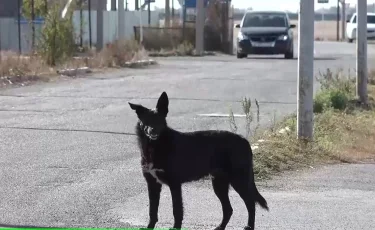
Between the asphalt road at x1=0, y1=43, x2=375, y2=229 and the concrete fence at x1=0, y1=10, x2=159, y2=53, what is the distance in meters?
10.6

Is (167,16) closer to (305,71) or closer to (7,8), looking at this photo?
(7,8)

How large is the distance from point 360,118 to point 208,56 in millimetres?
25611

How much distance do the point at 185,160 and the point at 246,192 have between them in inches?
25.1

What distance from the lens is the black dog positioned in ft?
23.4

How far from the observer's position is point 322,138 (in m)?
13.7

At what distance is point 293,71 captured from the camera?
31047 mm

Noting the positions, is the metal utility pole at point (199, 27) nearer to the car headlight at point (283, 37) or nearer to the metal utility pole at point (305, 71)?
the car headlight at point (283, 37)

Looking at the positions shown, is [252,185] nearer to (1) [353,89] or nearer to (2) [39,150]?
(2) [39,150]

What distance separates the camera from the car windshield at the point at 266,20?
4019cm

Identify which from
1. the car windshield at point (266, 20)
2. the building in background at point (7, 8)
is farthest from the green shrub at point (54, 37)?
the building in background at point (7, 8)

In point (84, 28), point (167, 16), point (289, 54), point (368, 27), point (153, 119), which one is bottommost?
point (153, 119)

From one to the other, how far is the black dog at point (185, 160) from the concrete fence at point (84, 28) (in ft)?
71.7

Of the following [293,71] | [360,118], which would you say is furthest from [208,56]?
[360,118]

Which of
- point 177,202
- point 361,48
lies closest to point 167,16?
point 361,48
